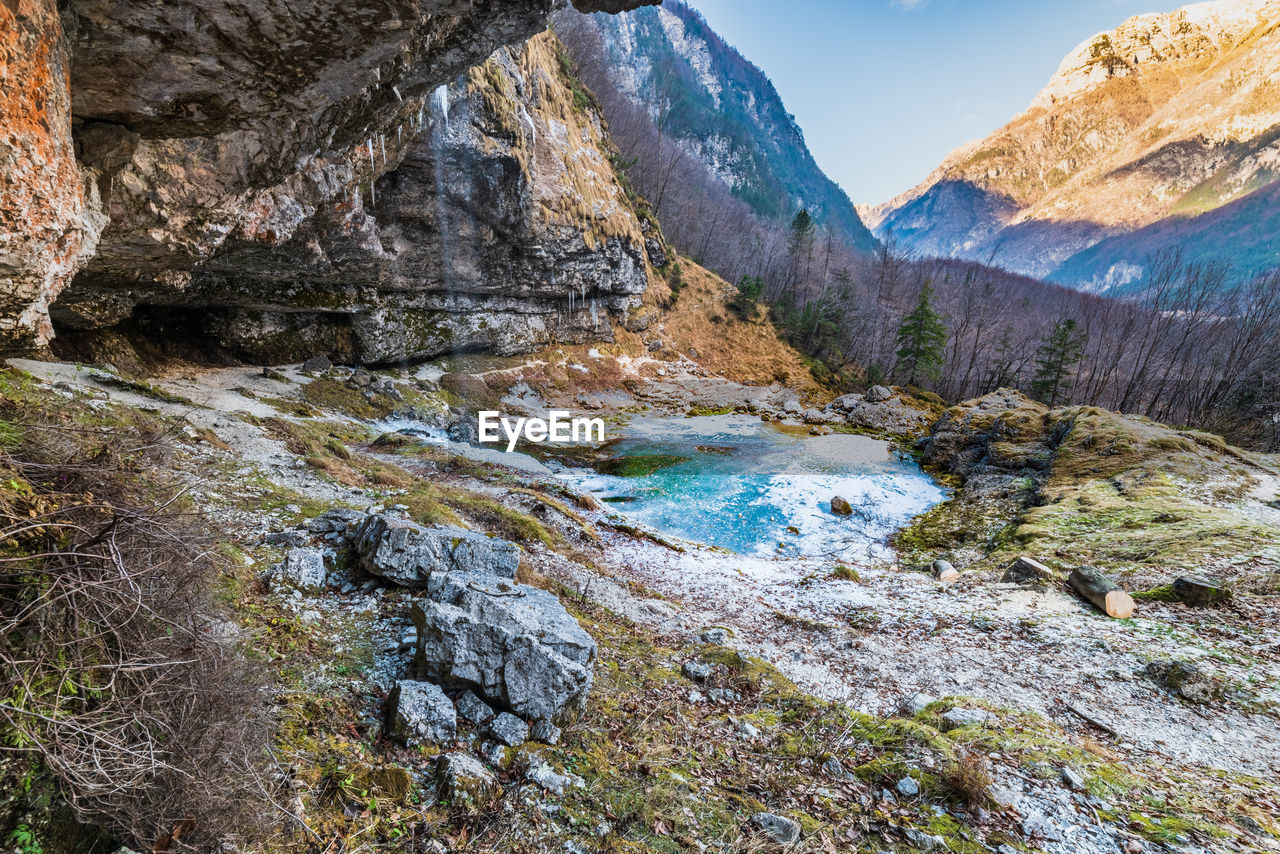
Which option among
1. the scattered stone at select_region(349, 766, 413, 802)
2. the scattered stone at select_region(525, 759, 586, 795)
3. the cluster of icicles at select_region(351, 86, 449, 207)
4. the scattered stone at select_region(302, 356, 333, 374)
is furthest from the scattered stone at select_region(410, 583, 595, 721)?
the scattered stone at select_region(302, 356, 333, 374)

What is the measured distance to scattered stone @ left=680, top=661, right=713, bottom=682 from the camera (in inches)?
233

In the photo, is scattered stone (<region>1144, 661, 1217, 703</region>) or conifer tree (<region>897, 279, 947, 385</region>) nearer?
scattered stone (<region>1144, 661, 1217, 703</region>)

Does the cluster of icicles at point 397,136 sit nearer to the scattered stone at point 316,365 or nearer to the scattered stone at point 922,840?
the scattered stone at point 316,365

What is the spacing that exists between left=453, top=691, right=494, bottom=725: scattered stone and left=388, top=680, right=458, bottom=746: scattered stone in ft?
0.50

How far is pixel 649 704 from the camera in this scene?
512cm

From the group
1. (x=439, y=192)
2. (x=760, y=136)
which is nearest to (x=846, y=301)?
(x=439, y=192)

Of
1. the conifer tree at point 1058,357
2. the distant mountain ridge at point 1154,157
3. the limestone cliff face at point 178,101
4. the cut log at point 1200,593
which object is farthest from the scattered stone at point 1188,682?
the distant mountain ridge at point 1154,157

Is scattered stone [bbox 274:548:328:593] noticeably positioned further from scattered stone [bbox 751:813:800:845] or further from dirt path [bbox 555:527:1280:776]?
scattered stone [bbox 751:813:800:845]

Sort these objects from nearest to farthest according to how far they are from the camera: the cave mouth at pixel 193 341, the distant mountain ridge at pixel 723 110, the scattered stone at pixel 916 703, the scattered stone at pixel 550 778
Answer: the scattered stone at pixel 550 778
the scattered stone at pixel 916 703
the cave mouth at pixel 193 341
the distant mountain ridge at pixel 723 110

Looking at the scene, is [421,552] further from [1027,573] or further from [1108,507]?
[1108,507]

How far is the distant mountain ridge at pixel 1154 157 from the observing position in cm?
12294

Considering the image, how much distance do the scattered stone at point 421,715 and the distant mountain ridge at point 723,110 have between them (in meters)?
82.7

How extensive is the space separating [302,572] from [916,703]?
7.74 metres

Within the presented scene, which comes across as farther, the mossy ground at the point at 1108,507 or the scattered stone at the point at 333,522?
the mossy ground at the point at 1108,507
